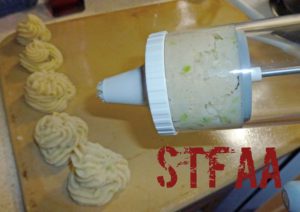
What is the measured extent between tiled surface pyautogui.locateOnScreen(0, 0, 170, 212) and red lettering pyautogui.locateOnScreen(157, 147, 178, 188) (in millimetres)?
209

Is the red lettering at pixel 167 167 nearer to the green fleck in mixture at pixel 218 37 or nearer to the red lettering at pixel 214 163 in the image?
the red lettering at pixel 214 163

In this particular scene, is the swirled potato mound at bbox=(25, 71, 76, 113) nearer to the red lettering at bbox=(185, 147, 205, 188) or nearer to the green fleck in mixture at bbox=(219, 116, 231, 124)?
the red lettering at bbox=(185, 147, 205, 188)

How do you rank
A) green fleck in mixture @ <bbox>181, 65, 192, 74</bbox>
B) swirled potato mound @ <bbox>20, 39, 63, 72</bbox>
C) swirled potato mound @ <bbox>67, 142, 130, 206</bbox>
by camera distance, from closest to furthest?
1. green fleck in mixture @ <bbox>181, 65, 192, 74</bbox>
2. swirled potato mound @ <bbox>67, 142, 130, 206</bbox>
3. swirled potato mound @ <bbox>20, 39, 63, 72</bbox>

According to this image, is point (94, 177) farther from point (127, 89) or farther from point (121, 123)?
point (127, 89)

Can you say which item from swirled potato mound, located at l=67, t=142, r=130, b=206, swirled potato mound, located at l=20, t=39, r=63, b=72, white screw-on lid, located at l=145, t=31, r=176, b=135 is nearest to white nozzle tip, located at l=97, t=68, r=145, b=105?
white screw-on lid, located at l=145, t=31, r=176, b=135

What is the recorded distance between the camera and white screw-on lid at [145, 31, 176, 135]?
26 centimetres

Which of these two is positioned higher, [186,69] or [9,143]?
[186,69]

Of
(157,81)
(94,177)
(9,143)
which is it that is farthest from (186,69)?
(9,143)

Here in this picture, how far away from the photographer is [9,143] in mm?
570

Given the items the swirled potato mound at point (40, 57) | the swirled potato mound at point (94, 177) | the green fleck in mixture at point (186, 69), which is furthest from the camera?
the swirled potato mound at point (40, 57)

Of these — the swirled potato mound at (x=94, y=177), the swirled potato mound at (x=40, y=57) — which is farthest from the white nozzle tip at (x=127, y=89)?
the swirled potato mound at (x=40, y=57)

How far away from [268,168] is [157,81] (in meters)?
0.44

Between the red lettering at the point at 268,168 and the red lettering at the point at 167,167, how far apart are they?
14 cm

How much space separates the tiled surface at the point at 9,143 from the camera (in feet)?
1.72
